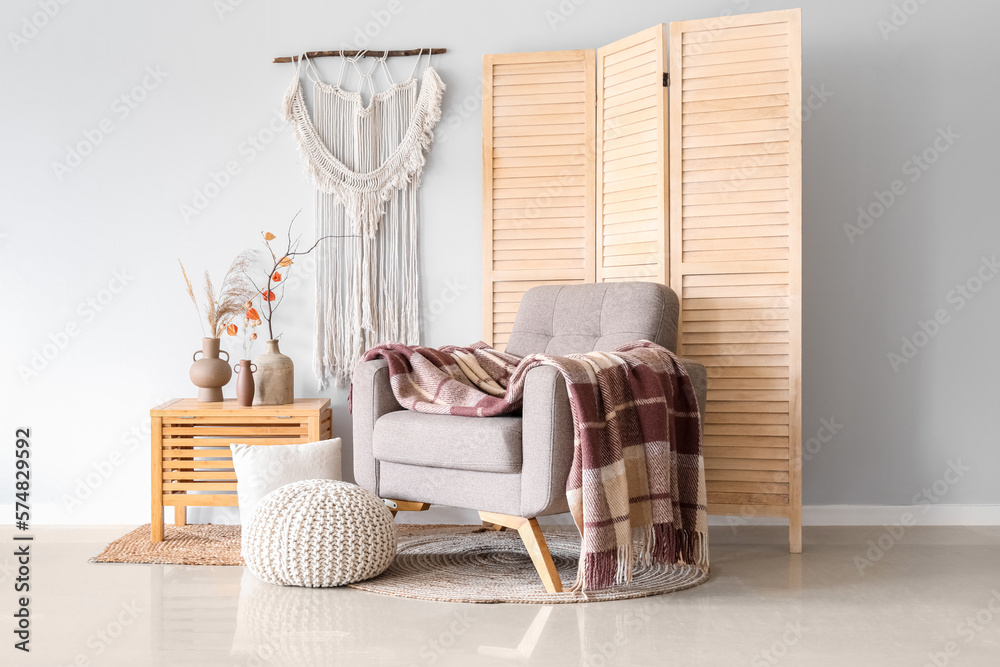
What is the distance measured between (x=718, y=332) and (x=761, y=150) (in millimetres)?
631

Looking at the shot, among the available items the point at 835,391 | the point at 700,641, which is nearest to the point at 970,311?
the point at 835,391

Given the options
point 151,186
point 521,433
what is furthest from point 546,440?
point 151,186

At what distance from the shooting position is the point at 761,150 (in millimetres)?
2734

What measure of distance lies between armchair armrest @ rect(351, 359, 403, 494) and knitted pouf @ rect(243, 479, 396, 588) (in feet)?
0.54

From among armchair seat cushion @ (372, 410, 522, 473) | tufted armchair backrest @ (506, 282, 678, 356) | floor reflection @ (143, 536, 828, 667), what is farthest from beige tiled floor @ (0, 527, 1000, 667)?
tufted armchair backrest @ (506, 282, 678, 356)

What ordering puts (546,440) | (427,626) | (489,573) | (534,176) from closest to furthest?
(427,626)
(546,440)
(489,573)
(534,176)

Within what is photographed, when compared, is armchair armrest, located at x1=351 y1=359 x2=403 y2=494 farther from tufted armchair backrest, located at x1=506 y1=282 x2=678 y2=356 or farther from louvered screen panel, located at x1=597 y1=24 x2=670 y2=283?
louvered screen panel, located at x1=597 y1=24 x2=670 y2=283

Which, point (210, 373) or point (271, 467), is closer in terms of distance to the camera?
point (271, 467)

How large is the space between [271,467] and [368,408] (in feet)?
1.46

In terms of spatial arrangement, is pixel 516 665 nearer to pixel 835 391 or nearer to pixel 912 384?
pixel 835 391

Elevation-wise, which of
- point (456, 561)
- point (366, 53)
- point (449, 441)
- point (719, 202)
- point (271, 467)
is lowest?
point (456, 561)

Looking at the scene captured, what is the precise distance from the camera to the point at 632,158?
2.93 metres

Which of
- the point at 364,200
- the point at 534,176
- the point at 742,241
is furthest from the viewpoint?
the point at 364,200

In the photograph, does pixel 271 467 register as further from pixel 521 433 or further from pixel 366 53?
pixel 366 53
